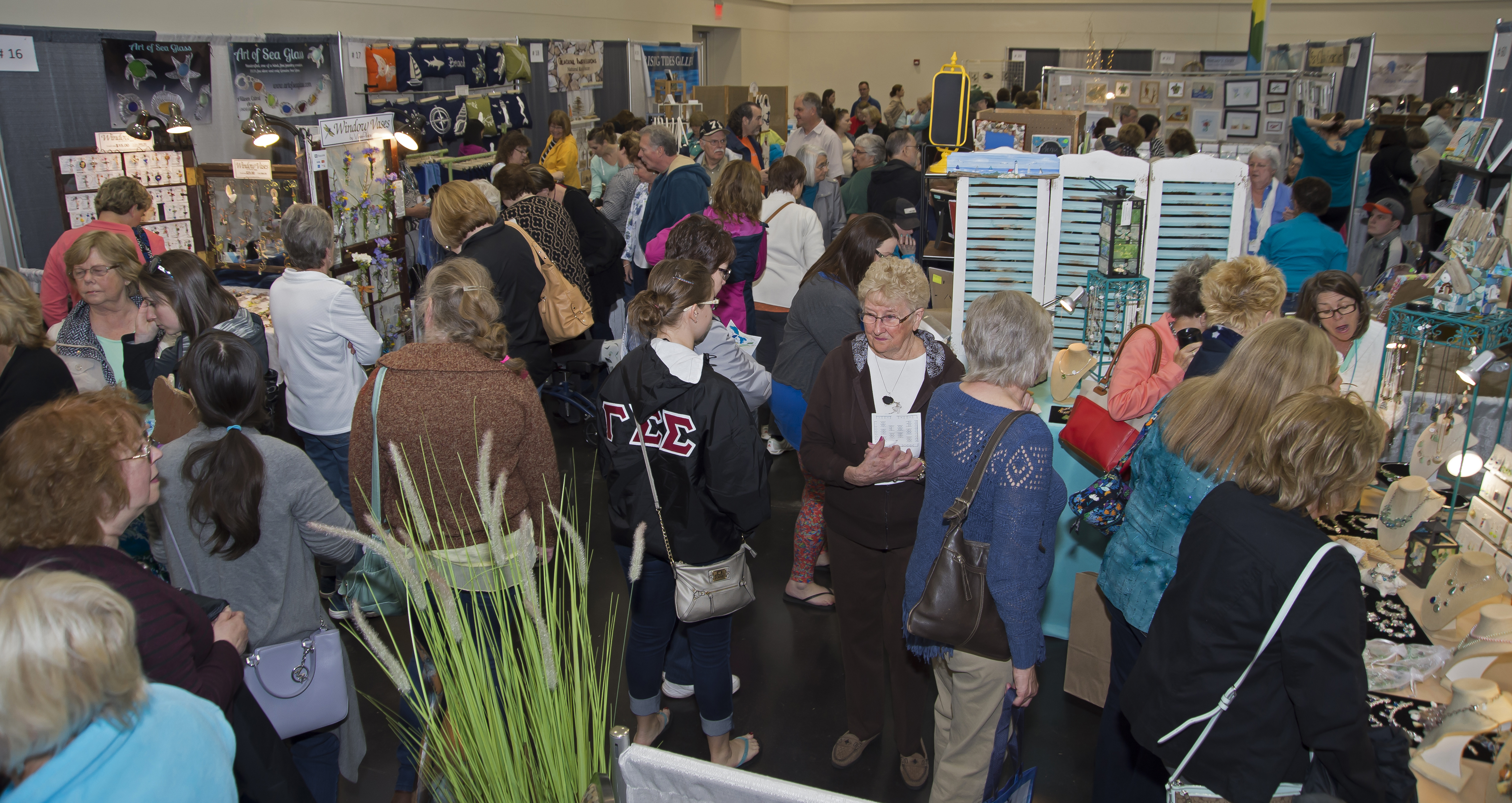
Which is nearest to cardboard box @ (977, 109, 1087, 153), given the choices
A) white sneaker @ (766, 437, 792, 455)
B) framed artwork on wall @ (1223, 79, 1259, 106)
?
white sneaker @ (766, 437, 792, 455)

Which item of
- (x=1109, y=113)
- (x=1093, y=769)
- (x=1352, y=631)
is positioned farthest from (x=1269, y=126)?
(x=1352, y=631)

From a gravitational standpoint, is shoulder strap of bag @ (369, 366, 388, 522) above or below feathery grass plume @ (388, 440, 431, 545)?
below

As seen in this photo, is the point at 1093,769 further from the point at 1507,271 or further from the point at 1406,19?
the point at 1406,19

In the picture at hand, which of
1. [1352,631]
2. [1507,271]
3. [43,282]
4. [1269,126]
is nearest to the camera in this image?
[1352,631]

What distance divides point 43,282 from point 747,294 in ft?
9.96

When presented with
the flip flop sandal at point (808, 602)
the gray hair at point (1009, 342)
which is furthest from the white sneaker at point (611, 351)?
the gray hair at point (1009, 342)

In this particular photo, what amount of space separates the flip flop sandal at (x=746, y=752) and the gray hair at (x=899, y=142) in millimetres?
5299

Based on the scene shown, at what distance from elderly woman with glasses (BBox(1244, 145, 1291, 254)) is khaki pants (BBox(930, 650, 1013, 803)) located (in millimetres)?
4421

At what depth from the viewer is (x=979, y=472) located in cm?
193

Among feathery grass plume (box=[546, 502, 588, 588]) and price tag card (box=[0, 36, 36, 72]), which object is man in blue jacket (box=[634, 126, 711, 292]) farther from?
feathery grass plume (box=[546, 502, 588, 588])

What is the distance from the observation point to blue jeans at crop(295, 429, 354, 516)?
3.45 m

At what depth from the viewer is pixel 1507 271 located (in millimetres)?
2598

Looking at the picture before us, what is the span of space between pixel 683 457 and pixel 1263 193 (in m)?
5.06

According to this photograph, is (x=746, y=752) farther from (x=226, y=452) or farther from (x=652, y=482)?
(x=226, y=452)
